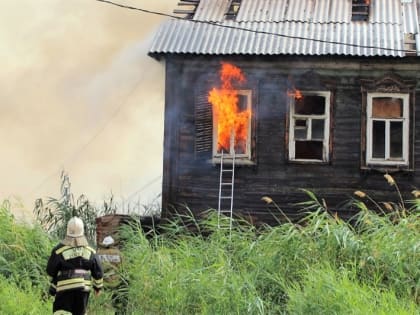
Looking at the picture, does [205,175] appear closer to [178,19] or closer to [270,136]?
[270,136]

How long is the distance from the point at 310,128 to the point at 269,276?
238 inches

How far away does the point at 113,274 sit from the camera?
11.7 m

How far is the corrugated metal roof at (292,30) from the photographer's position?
1647 cm

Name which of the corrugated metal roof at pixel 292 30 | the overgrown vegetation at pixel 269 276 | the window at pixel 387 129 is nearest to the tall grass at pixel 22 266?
the overgrown vegetation at pixel 269 276

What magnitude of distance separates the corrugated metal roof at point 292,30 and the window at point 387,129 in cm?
103

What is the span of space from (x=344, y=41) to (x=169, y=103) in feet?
12.4

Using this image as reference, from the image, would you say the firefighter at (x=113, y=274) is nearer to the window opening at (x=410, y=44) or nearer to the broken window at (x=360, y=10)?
the window opening at (x=410, y=44)

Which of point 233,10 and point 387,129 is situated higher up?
point 233,10

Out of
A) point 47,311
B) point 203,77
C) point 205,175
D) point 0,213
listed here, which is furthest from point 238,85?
point 47,311

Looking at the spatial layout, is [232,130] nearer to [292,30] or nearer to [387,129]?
[292,30]

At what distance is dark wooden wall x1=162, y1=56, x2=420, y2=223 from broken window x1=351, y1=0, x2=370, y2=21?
1.72 metres

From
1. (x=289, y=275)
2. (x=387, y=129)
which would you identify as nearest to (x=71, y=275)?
(x=289, y=275)

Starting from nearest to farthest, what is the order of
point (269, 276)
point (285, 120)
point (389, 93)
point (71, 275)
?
point (71, 275) < point (269, 276) < point (389, 93) < point (285, 120)

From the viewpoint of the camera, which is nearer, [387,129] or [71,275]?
[71,275]
